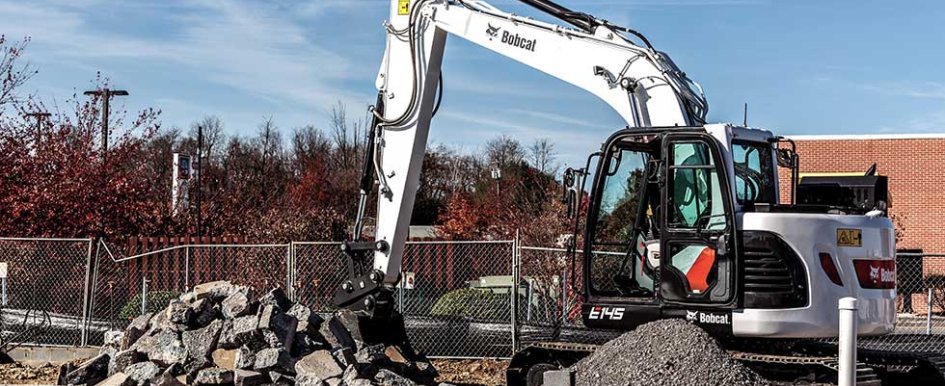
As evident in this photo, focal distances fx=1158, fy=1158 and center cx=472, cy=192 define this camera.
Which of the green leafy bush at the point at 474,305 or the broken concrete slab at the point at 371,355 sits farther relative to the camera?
the green leafy bush at the point at 474,305

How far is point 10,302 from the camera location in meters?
17.8

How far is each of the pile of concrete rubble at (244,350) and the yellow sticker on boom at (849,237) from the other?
3998 millimetres

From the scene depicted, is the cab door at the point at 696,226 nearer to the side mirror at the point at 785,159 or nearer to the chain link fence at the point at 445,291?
the side mirror at the point at 785,159

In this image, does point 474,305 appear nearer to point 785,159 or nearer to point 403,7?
point 403,7

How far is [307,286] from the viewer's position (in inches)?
721

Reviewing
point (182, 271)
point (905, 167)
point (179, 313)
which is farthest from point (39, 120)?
point (905, 167)

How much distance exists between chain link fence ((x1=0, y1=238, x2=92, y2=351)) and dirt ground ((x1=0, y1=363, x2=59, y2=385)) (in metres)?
1.37

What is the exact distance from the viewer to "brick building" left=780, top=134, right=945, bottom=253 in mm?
32719

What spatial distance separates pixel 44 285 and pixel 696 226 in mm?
12214

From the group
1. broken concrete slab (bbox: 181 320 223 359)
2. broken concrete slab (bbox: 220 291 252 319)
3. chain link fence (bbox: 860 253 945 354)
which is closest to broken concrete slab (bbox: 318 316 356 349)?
broken concrete slab (bbox: 220 291 252 319)

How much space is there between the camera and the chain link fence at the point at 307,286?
→ 15.0 m

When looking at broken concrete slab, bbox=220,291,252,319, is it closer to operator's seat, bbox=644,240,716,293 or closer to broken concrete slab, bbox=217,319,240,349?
broken concrete slab, bbox=217,319,240,349

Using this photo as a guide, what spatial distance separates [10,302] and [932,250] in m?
24.9

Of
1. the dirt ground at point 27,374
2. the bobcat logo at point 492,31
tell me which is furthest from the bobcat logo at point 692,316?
the dirt ground at point 27,374
